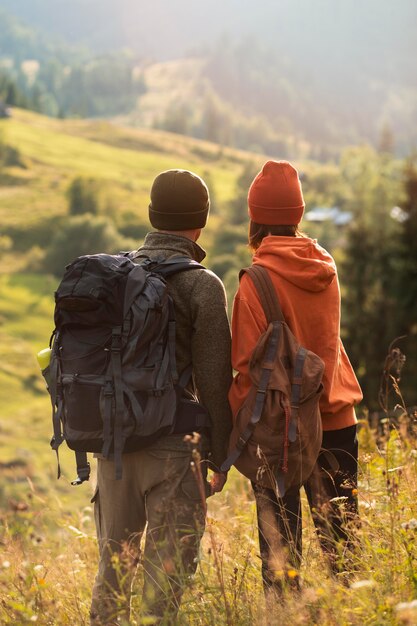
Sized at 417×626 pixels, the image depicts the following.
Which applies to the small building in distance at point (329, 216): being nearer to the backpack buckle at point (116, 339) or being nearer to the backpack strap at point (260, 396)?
the backpack strap at point (260, 396)

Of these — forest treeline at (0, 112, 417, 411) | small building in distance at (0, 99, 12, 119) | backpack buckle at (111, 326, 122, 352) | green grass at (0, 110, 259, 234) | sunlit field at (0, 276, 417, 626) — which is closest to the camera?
sunlit field at (0, 276, 417, 626)

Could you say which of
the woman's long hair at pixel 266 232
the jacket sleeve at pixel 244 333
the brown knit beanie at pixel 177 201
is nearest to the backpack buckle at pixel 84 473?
the jacket sleeve at pixel 244 333

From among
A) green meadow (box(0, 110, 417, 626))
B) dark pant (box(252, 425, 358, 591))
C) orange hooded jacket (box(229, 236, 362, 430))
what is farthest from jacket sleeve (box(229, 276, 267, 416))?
green meadow (box(0, 110, 417, 626))

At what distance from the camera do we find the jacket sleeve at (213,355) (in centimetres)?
329

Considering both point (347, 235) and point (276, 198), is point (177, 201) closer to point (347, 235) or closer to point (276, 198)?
point (276, 198)

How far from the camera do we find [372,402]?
2845 centimetres

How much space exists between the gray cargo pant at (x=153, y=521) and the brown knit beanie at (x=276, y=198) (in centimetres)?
107

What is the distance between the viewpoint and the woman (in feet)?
11.0

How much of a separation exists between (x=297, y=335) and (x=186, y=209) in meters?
0.73

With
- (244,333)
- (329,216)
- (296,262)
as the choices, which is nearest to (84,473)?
(244,333)

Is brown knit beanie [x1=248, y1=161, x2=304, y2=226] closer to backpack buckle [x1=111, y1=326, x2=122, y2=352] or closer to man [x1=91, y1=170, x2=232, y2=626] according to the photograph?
man [x1=91, y1=170, x2=232, y2=626]

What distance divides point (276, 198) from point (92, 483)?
5.63ft

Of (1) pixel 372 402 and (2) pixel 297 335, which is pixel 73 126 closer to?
(1) pixel 372 402

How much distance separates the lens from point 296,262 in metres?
3.41
